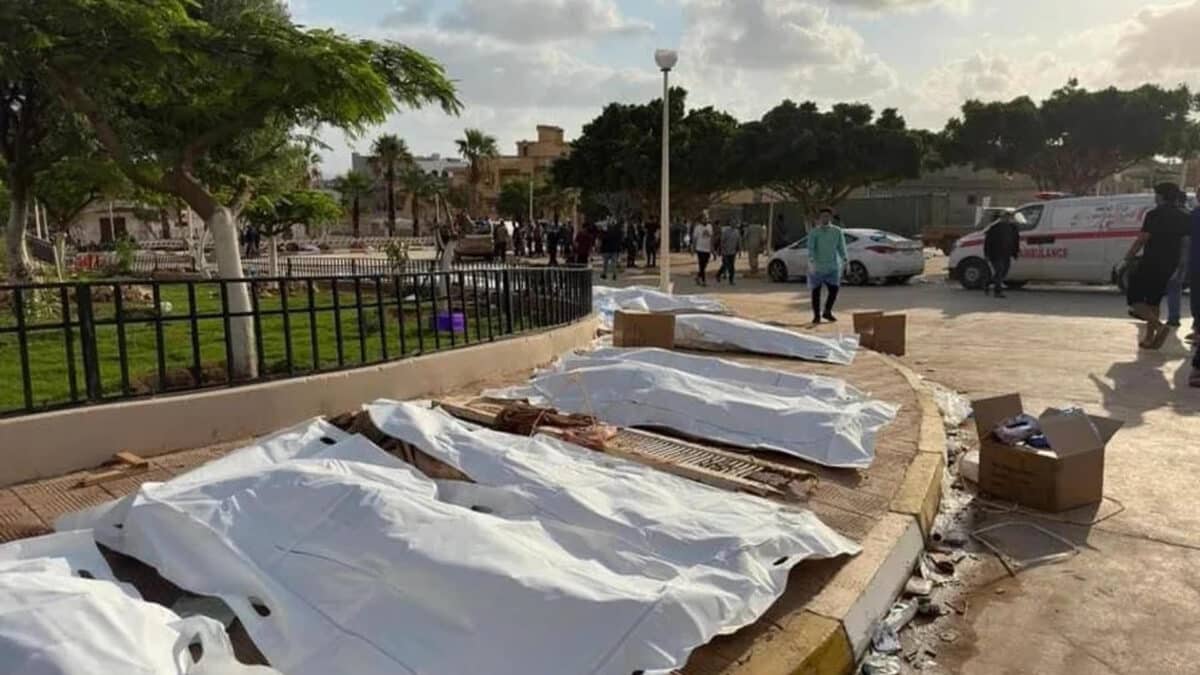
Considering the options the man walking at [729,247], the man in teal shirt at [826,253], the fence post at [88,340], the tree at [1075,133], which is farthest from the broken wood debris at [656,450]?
the tree at [1075,133]

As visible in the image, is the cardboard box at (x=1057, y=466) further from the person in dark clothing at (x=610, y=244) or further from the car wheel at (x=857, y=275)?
the person in dark clothing at (x=610, y=244)

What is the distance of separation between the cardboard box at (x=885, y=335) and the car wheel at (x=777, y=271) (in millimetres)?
11720

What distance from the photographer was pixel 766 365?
842 cm

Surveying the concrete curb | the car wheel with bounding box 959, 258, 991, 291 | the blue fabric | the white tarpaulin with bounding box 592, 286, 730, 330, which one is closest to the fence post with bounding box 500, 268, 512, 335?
the white tarpaulin with bounding box 592, 286, 730, 330

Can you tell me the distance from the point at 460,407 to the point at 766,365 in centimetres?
378

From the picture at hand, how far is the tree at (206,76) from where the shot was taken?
6.03 metres

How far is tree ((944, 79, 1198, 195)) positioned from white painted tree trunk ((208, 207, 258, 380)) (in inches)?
1437

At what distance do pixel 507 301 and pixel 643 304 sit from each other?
4226 millimetres

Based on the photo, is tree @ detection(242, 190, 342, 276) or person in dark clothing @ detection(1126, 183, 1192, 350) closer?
person in dark clothing @ detection(1126, 183, 1192, 350)

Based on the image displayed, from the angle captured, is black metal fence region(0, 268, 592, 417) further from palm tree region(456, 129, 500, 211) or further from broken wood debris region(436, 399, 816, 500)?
palm tree region(456, 129, 500, 211)

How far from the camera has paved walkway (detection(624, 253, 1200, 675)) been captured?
3.23 m

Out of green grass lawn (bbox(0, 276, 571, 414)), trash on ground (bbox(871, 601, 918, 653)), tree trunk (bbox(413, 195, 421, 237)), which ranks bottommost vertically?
trash on ground (bbox(871, 601, 918, 653))

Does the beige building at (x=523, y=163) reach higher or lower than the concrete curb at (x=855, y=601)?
higher

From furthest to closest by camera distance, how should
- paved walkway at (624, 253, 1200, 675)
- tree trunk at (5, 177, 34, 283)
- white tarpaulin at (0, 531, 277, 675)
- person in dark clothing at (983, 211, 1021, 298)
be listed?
1. person in dark clothing at (983, 211, 1021, 298)
2. tree trunk at (5, 177, 34, 283)
3. paved walkway at (624, 253, 1200, 675)
4. white tarpaulin at (0, 531, 277, 675)
